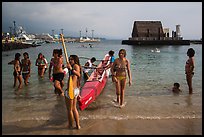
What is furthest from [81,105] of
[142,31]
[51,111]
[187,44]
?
[187,44]

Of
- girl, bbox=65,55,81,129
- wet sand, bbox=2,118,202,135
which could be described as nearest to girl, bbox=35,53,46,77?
wet sand, bbox=2,118,202,135

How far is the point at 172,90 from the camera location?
8.98 metres

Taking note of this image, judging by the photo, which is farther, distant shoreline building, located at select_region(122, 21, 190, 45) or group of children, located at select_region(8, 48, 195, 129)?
distant shoreline building, located at select_region(122, 21, 190, 45)

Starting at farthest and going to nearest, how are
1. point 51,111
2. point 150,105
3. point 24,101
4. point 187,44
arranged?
point 187,44 → point 24,101 → point 150,105 → point 51,111

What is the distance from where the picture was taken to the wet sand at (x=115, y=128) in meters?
4.71

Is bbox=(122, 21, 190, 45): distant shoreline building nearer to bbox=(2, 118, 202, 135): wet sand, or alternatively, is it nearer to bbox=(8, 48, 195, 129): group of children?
bbox=(8, 48, 195, 129): group of children

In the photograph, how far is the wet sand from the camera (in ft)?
15.5

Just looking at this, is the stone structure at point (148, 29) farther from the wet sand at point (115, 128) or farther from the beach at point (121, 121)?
the wet sand at point (115, 128)

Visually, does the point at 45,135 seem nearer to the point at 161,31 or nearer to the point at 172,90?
the point at 172,90

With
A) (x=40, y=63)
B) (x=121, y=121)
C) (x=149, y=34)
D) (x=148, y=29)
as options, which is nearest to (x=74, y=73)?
(x=121, y=121)

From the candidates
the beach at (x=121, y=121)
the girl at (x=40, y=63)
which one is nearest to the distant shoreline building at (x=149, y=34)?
the girl at (x=40, y=63)

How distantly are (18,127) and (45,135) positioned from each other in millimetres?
920

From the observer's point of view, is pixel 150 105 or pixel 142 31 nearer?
pixel 150 105

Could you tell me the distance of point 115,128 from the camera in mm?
4965
